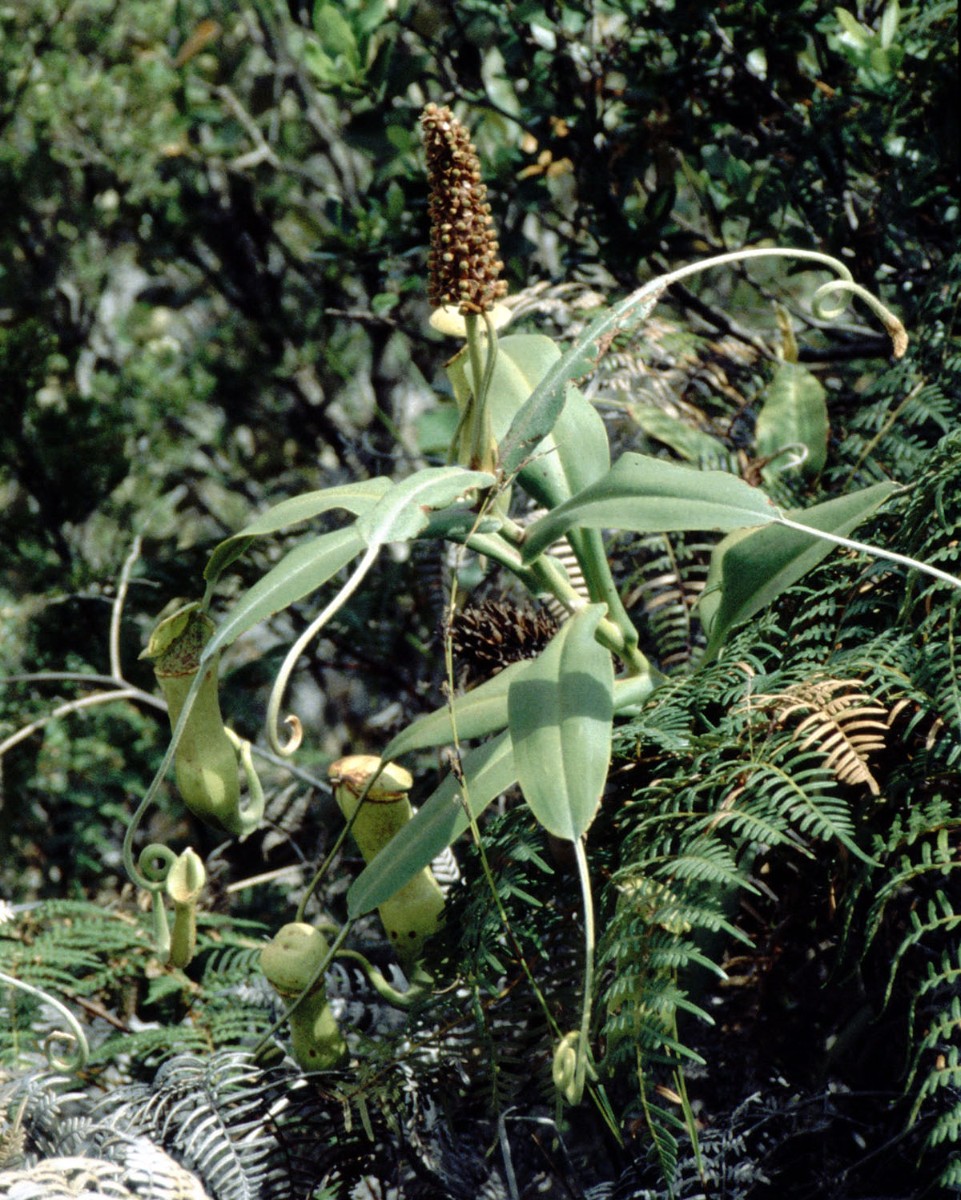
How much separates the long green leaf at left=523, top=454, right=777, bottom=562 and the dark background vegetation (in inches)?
4.6

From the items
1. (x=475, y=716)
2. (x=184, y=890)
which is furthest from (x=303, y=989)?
(x=475, y=716)

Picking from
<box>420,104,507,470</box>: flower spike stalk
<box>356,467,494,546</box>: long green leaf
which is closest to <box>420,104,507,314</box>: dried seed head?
<box>420,104,507,470</box>: flower spike stalk

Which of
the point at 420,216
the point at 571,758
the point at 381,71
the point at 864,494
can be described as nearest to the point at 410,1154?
the point at 571,758

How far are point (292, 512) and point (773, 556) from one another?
285 mm

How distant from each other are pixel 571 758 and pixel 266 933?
1.99ft

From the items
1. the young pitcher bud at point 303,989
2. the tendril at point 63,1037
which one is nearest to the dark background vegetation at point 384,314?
the young pitcher bud at point 303,989

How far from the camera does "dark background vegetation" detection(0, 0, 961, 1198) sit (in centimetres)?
83

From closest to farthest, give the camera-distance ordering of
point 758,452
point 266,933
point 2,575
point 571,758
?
1. point 571,758
2. point 758,452
3. point 266,933
4. point 2,575

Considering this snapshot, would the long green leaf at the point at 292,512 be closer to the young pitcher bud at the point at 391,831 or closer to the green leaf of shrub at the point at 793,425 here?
the young pitcher bud at the point at 391,831

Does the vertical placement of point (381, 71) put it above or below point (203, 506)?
above

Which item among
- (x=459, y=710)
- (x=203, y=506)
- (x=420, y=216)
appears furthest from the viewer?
(x=203, y=506)

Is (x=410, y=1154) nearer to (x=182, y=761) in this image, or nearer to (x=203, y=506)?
(x=182, y=761)

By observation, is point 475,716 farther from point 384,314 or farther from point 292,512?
point 384,314

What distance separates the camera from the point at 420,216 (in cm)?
130
